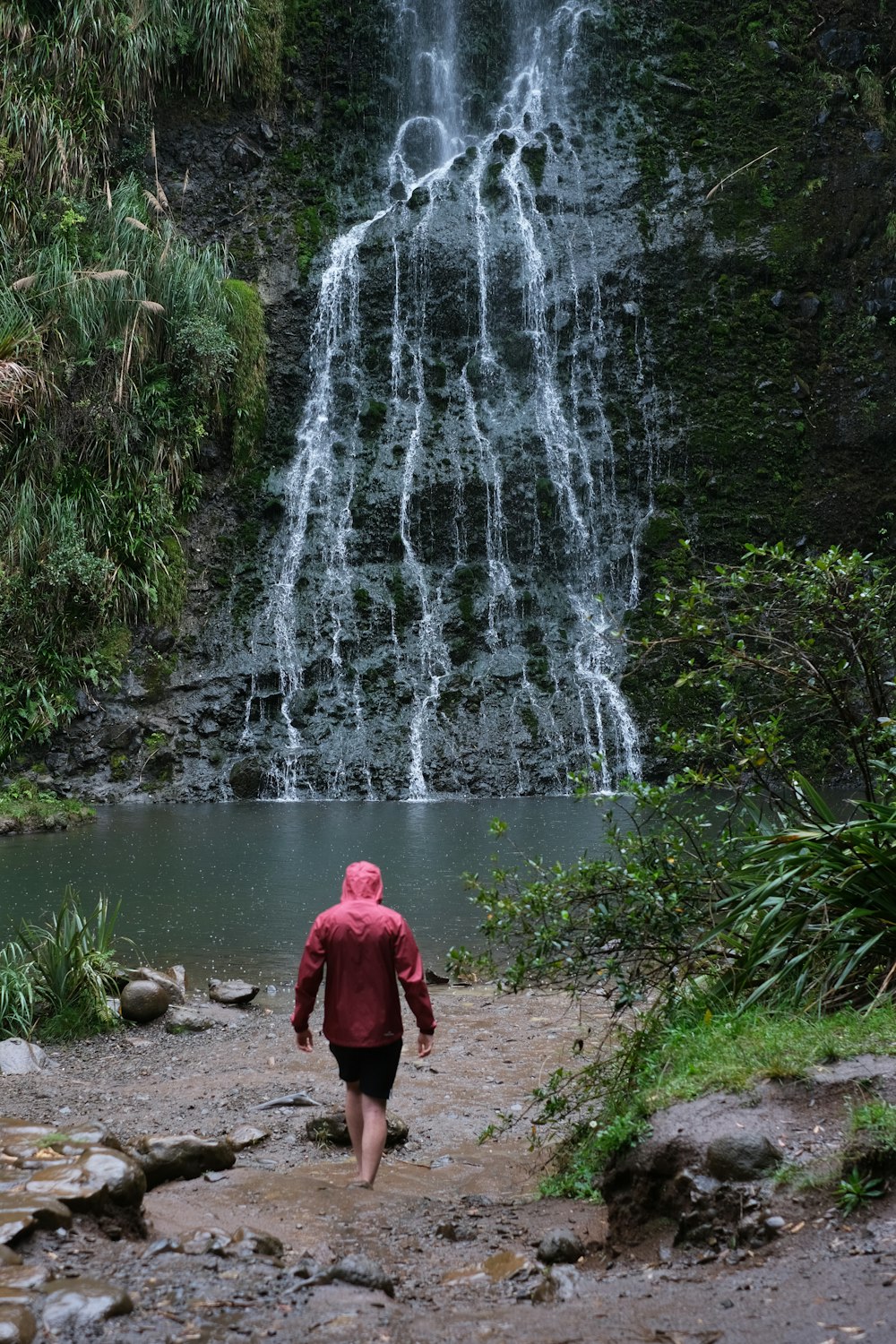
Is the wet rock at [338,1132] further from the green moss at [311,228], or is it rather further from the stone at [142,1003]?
the green moss at [311,228]

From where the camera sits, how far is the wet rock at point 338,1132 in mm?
4832

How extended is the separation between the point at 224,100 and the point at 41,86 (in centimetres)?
568

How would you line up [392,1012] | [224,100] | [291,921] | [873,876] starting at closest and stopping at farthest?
[873,876] < [392,1012] < [291,921] < [224,100]

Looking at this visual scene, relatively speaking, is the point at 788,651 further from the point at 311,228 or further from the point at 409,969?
the point at 311,228

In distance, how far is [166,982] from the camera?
7.23 meters

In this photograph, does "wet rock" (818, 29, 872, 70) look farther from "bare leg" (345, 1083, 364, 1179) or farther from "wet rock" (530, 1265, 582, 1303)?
"wet rock" (530, 1265, 582, 1303)

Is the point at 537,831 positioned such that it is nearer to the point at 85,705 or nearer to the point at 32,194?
the point at 85,705

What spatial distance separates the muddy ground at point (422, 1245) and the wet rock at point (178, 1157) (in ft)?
0.23

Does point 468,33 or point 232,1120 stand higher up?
point 468,33

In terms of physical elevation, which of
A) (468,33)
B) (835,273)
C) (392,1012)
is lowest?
(392,1012)

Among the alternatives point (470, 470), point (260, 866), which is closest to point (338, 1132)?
point (260, 866)

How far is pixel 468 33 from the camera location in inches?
1067

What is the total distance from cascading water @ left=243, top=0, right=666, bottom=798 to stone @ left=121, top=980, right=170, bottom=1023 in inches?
503

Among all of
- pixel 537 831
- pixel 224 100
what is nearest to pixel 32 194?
pixel 224 100
